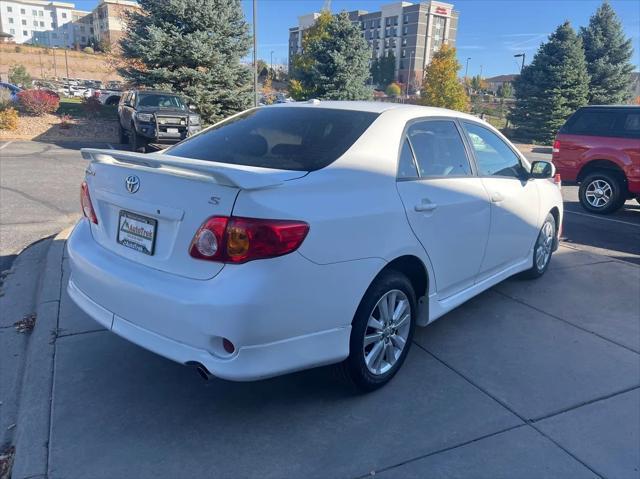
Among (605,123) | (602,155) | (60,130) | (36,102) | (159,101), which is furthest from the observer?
(36,102)

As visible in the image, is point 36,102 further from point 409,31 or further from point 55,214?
point 409,31

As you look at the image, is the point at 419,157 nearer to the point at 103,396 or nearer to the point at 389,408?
the point at 389,408

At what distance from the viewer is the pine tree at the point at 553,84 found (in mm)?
28391

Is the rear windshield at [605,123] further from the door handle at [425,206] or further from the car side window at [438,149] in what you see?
the door handle at [425,206]

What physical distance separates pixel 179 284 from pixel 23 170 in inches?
393

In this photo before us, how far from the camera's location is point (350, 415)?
2.93 metres

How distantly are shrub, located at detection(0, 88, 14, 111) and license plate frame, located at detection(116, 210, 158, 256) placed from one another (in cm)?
2008

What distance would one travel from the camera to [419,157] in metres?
3.43

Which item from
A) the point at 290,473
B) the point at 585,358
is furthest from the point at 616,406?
the point at 290,473

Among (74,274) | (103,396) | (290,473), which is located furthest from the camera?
(74,274)

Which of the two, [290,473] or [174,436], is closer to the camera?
[290,473]

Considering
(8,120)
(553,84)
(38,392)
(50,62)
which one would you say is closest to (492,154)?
(38,392)

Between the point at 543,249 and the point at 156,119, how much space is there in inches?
477

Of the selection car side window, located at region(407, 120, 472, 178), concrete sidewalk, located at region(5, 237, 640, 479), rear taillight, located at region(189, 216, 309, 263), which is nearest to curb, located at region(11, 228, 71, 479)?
concrete sidewalk, located at region(5, 237, 640, 479)
